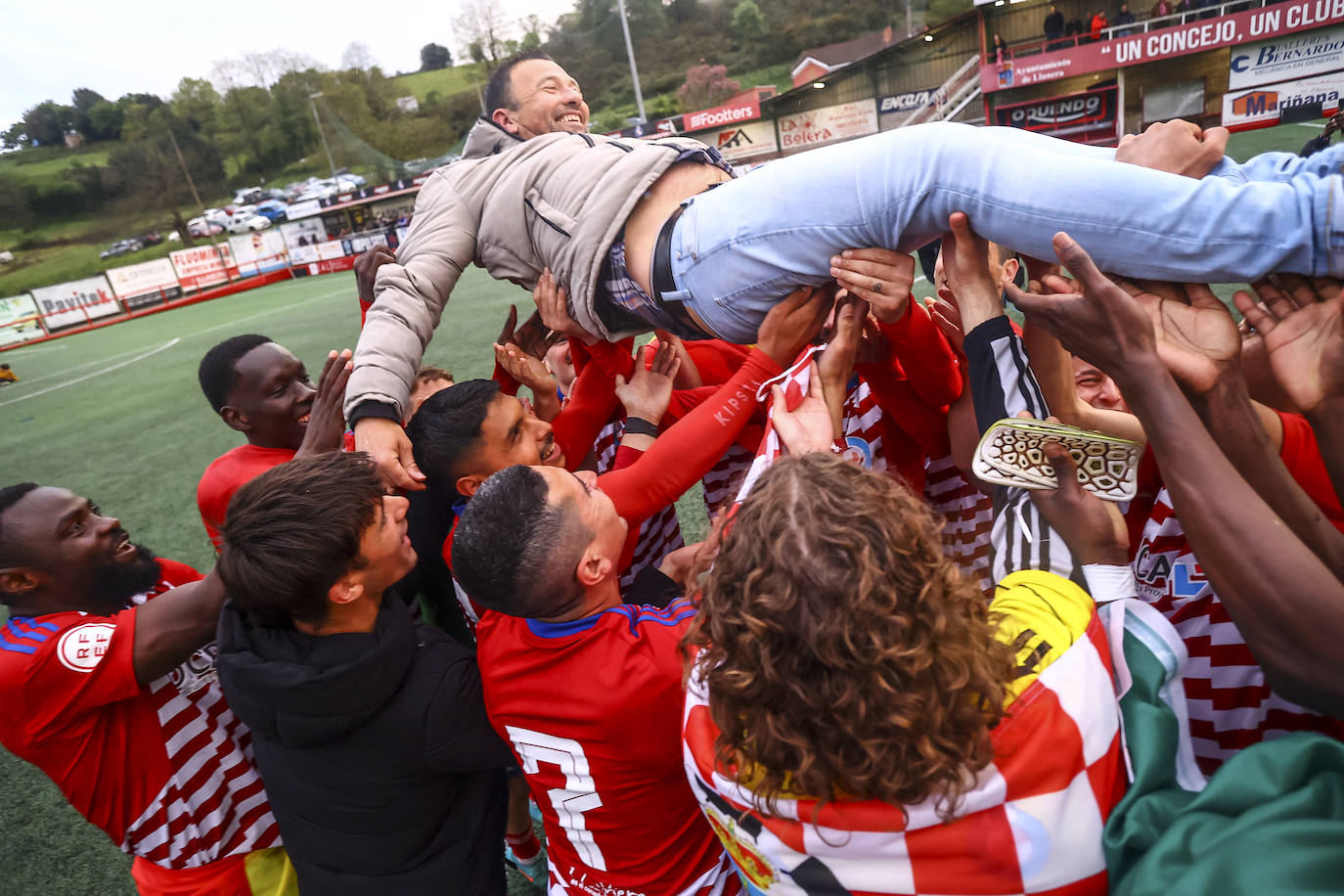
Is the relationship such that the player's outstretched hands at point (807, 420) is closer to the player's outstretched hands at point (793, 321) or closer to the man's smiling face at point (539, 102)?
the player's outstretched hands at point (793, 321)

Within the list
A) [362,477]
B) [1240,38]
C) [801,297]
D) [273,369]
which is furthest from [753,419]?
[1240,38]

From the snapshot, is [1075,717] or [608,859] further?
[608,859]

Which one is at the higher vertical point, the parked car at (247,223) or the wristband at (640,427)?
the parked car at (247,223)

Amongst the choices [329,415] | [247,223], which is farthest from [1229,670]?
[247,223]

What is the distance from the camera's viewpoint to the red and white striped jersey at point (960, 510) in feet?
7.59

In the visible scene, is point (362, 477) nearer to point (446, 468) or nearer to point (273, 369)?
point (446, 468)

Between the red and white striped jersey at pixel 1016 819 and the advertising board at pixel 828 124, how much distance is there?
29.4 meters

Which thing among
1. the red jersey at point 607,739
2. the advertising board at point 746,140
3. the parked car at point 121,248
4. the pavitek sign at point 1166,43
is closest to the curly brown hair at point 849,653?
the red jersey at point 607,739

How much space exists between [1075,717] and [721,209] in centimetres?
138

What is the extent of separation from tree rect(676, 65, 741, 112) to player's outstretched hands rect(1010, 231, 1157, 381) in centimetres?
4488

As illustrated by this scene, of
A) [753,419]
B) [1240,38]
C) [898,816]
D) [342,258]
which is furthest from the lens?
[342,258]

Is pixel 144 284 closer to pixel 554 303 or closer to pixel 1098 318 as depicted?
pixel 554 303

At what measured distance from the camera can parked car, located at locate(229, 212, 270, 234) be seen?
3906 cm

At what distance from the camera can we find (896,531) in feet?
3.31
